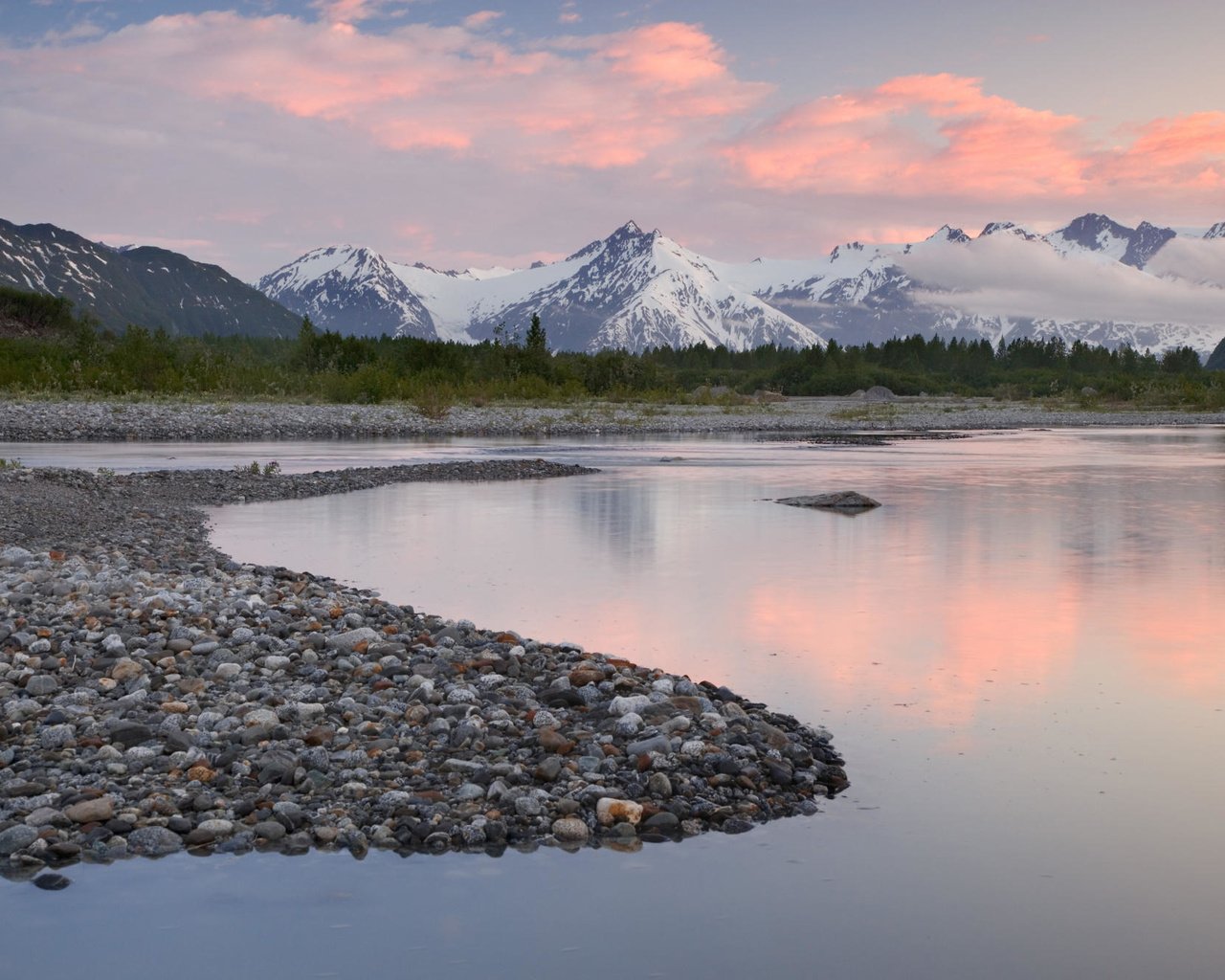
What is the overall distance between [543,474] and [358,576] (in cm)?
1731

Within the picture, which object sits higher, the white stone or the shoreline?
the shoreline

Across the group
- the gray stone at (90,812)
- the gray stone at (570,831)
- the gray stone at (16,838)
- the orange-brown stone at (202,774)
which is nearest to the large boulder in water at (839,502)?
the gray stone at (570,831)

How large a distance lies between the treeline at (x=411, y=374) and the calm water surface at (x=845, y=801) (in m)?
48.9

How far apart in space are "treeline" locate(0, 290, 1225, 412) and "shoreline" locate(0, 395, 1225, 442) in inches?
167

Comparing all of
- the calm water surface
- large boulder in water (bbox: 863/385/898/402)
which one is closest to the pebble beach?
the calm water surface

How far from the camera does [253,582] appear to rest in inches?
522

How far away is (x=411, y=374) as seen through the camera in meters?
86.1

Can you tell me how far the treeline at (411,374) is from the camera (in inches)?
2766

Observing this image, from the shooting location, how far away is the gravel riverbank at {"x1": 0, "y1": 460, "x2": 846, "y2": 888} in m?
6.68

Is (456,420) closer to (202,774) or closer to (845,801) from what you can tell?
(202,774)

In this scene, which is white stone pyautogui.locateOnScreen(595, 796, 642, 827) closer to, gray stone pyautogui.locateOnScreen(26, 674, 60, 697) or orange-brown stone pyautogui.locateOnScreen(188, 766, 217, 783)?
orange-brown stone pyautogui.locateOnScreen(188, 766, 217, 783)

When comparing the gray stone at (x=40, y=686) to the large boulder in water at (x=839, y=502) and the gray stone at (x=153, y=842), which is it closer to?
the gray stone at (x=153, y=842)

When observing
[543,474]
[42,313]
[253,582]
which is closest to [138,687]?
[253,582]

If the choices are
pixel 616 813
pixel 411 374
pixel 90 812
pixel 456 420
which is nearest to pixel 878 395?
pixel 411 374
